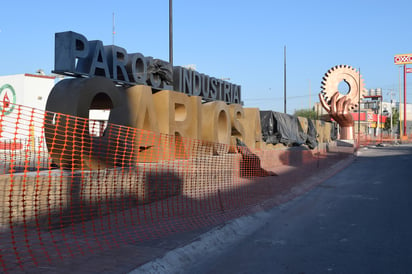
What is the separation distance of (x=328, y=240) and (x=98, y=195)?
4330mm

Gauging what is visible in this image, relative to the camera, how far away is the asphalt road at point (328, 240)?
5387mm

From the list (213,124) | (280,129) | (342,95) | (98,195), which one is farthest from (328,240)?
(342,95)

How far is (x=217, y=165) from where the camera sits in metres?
14.3

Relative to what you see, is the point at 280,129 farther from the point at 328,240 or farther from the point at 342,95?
the point at 342,95

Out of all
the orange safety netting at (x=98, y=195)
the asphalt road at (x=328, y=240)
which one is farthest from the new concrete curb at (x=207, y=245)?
the orange safety netting at (x=98, y=195)

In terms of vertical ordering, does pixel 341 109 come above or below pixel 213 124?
above

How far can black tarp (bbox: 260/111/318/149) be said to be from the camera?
2434 centimetres

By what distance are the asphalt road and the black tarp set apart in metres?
12.9

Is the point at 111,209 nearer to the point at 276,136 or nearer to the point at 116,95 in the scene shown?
the point at 116,95

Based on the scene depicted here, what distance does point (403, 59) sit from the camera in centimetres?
7569

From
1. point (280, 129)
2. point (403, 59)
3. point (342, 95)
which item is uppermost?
point (403, 59)

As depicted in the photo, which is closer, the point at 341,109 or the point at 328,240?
the point at 328,240

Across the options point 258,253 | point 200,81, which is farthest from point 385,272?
point 200,81

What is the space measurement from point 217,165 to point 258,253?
326 inches
